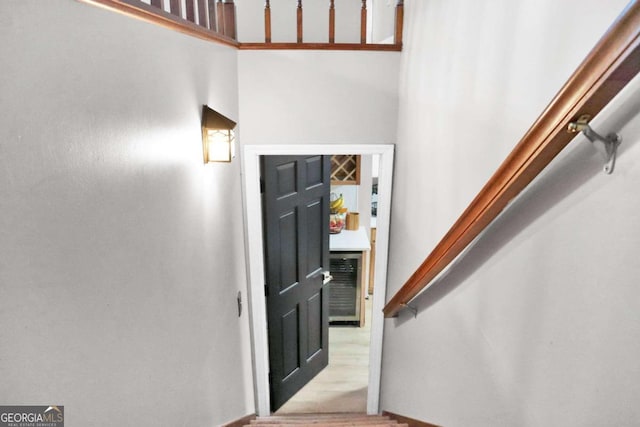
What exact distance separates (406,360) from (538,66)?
6.15ft

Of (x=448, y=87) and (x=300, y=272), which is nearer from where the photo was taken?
(x=448, y=87)

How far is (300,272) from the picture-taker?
3631 mm

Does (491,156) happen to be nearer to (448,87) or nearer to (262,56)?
(448,87)

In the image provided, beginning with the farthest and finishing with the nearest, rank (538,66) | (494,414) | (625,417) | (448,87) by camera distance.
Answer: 1. (448,87)
2. (494,414)
3. (538,66)
4. (625,417)

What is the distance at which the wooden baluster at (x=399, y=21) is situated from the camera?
2736 mm

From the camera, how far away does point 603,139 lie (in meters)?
0.86

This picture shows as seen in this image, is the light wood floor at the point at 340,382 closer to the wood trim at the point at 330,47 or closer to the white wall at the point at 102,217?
the white wall at the point at 102,217

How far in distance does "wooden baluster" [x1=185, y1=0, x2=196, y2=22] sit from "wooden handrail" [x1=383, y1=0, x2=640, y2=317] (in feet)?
4.08

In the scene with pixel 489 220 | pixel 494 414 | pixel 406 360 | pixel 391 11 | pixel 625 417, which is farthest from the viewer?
pixel 391 11

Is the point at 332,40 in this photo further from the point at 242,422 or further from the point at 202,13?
the point at 242,422

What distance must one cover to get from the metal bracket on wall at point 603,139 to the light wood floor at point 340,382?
3.20m

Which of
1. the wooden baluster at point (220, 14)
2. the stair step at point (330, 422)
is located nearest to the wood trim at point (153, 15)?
the wooden baluster at point (220, 14)

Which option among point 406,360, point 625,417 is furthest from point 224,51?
point 625,417

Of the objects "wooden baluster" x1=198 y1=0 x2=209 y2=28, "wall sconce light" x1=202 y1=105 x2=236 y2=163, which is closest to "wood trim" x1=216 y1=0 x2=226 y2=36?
"wooden baluster" x1=198 y1=0 x2=209 y2=28
